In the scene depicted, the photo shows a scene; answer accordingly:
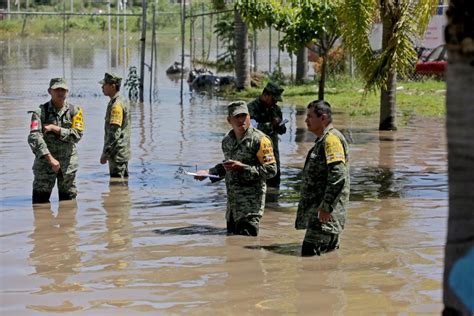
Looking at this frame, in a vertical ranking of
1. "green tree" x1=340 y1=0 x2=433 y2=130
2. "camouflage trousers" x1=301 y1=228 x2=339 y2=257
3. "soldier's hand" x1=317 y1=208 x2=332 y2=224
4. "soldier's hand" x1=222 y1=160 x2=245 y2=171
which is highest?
"green tree" x1=340 y1=0 x2=433 y2=130

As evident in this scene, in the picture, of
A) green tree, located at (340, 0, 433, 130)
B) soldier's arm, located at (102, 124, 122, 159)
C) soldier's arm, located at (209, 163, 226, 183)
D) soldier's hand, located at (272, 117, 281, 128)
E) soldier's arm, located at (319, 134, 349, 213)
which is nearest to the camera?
soldier's arm, located at (319, 134, 349, 213)

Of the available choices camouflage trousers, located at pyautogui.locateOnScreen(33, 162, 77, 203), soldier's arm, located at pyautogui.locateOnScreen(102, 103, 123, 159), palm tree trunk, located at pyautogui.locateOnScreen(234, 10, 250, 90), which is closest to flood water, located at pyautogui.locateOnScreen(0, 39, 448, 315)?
camouflage trousers, located at pyautogui.locateOnScreen(33, 162, 77, 203)

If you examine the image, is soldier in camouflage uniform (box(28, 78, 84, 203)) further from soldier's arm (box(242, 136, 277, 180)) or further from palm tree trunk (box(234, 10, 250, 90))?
palm tree trunk (box(234, 10, 250, 90))

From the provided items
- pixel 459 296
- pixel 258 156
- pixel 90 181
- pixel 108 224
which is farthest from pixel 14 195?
pixel 459 296

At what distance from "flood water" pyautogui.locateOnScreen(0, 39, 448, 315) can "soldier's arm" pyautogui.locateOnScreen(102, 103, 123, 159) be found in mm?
567

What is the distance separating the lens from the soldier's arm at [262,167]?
9.27 meters

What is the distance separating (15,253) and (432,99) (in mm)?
17776

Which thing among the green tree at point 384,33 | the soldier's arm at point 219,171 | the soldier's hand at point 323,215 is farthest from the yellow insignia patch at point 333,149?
the green tree at point 384,33

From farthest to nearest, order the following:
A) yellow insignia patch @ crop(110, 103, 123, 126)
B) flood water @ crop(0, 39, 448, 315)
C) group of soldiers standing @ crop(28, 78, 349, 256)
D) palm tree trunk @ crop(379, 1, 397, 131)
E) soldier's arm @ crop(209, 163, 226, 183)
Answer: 1. palm tree trunk @ crop(379, 1, 397, 131)
2. yellow insignia patch @ crop(110, 103, 123, 126)
3. soldier's arm @ crop(209, 163, 226, 183)
4. group of soldiers standing @ crop(28, 78, 349, 256)
5. flood water @ crop(0, 39, 448, 315)

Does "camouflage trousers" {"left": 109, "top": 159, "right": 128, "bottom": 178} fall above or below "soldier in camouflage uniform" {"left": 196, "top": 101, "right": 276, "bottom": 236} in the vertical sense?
below

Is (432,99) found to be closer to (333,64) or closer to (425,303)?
(333,64)

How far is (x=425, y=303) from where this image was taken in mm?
7391

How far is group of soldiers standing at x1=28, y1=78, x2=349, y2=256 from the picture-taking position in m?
8.32

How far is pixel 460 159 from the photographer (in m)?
3.71
